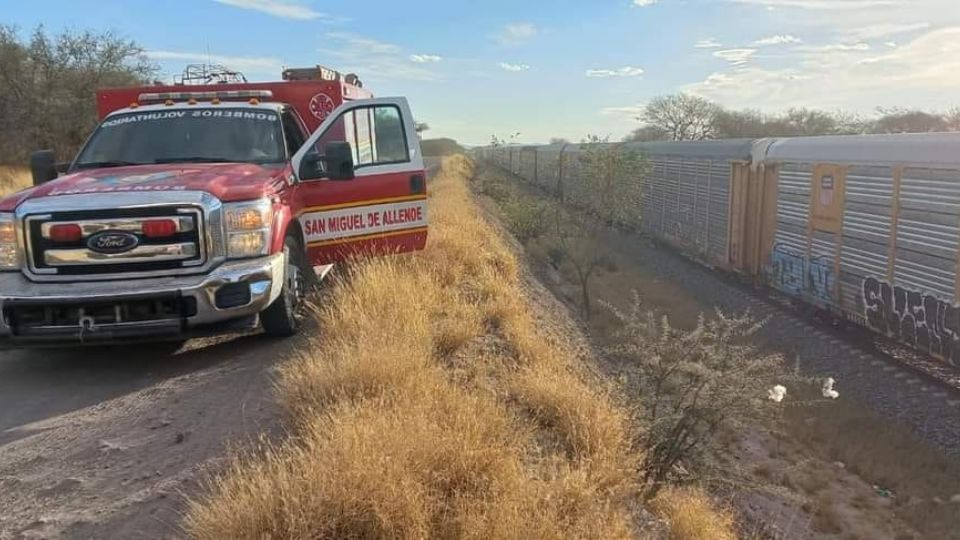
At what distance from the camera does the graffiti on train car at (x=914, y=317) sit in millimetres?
8812

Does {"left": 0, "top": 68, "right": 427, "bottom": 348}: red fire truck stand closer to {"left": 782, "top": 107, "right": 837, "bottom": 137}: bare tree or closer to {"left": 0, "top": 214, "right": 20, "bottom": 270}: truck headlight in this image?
{"left": 0, "top": 214, "right": 20, "bottom": 270}: truck headlight

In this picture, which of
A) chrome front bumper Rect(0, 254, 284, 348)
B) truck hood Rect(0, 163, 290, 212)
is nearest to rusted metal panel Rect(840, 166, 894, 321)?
truck hood Rect(0, 163, 290, 212)

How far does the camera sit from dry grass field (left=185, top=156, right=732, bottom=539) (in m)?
2.95

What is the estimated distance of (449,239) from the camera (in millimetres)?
10789

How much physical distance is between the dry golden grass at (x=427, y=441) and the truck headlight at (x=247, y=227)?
871 millimetres

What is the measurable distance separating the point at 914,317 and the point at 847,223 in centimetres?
240

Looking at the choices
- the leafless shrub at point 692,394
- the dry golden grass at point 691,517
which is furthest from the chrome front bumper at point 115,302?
the leafless shrub at point 692,394

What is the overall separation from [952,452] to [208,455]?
7417 mm

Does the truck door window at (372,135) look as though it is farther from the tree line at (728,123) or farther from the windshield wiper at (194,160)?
the tree line at (728,123)

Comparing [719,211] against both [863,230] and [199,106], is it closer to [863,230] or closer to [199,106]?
[863,230]

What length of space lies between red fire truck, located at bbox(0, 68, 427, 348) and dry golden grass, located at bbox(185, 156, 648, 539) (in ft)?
2.04

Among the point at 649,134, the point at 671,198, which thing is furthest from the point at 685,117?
the point at 671,198

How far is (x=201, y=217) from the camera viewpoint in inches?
205

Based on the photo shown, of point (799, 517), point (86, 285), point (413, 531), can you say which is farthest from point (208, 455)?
point (799, 517)
